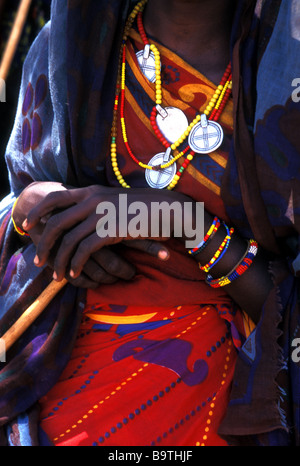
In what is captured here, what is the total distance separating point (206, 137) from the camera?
161 centimetres

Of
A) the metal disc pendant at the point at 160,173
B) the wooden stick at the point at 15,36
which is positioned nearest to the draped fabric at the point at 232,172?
the metal disc pendant at the point at 160,173

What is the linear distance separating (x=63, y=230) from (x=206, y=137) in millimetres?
416

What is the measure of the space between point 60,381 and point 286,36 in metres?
0.96

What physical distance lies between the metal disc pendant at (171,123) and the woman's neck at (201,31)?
12 centimetres

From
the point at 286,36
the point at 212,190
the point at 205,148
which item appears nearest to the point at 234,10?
the point at 286,36

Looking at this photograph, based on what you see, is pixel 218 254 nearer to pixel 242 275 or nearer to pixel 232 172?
pixel 242 275

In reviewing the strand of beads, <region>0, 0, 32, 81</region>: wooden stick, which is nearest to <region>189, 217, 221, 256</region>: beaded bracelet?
the strand of beads

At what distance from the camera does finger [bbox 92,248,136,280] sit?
1.55 m

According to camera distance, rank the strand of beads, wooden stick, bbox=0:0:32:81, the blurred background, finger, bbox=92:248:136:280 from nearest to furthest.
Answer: finger, bbox=92:248:136:280
the strand of beads
wooden stick, bbox=0:0:32:81
the blurred background

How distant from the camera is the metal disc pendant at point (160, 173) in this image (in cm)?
162

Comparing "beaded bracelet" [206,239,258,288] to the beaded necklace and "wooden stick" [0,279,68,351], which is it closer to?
the beaded necklace

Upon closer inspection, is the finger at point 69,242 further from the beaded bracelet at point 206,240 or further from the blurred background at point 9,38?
the blurred background at point 9,38

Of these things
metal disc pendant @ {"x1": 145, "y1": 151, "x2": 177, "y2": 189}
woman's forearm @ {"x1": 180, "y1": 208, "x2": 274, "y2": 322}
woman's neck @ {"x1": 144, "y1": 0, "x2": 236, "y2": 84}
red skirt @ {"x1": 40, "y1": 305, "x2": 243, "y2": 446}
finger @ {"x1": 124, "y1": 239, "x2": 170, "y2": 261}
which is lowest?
red skirt @ {"x1": 40, "y1": 305, "x2": 243, "y2": 446}

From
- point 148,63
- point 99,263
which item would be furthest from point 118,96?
point 99,263
